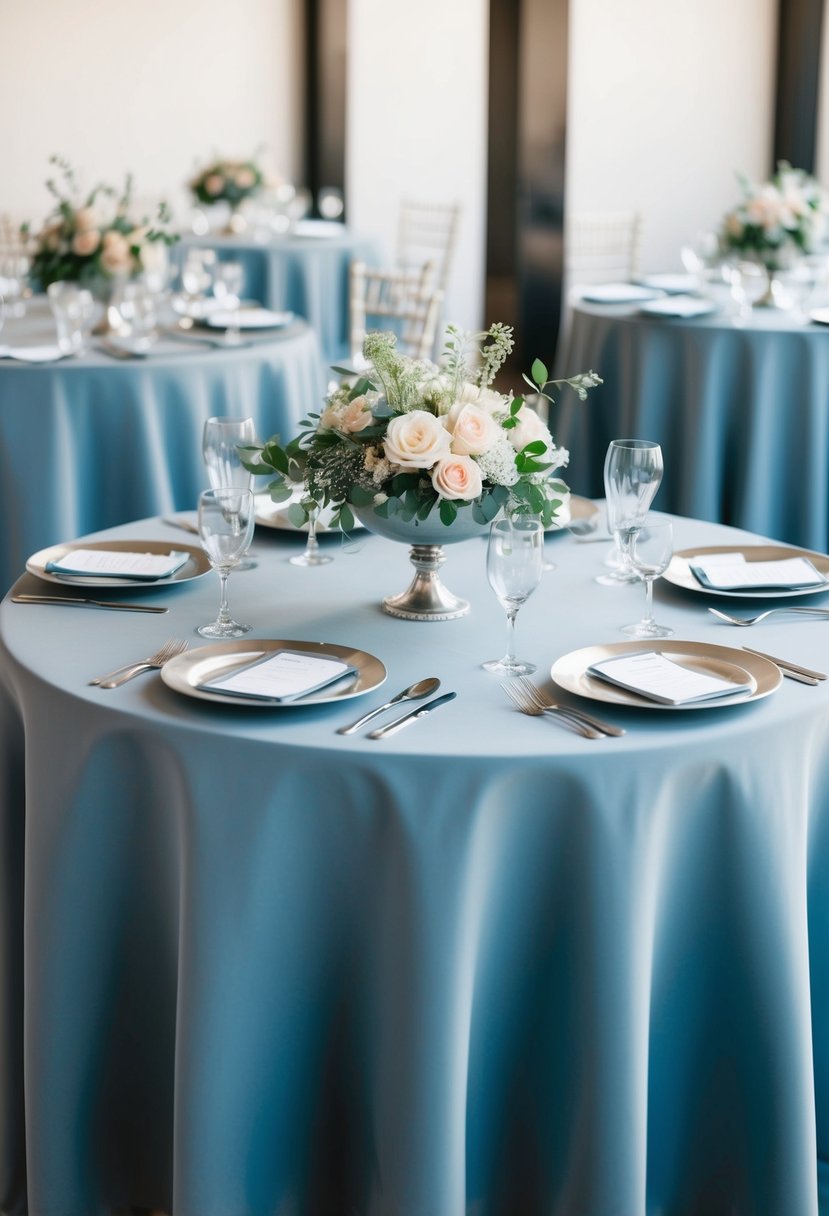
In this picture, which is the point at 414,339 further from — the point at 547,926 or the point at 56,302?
the point at 547,926

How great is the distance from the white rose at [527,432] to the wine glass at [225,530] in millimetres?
382

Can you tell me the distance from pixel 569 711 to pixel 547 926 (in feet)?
0.85

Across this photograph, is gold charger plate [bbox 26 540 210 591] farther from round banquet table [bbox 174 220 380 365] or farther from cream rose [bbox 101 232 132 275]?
round banquet table [bbox 174 220 380 365]

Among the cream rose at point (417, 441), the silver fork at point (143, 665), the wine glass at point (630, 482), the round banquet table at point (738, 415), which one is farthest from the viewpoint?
the round banquet table at point (738, 415)

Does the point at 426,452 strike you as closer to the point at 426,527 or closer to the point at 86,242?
the point at 426,527

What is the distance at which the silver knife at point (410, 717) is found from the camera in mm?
1645

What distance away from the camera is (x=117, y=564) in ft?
7.36

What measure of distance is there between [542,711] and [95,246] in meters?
3.17

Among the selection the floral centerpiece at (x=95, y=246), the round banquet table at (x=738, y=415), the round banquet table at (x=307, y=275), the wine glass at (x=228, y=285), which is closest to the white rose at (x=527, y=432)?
the round banquet table at (x=738, y=415)

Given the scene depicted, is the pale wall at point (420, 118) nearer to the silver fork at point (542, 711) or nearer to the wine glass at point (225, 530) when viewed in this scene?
the wine glass at point (225, 530)

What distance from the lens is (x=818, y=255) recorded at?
513cm

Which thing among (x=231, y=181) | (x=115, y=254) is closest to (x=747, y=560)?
(x=115, y=254)

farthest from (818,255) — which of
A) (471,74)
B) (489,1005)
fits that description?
(471,74)

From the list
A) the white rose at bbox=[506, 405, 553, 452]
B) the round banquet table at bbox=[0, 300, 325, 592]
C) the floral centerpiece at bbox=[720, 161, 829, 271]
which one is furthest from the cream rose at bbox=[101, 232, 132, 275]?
the white rose at bbox=[506, 405, 553, 452]
